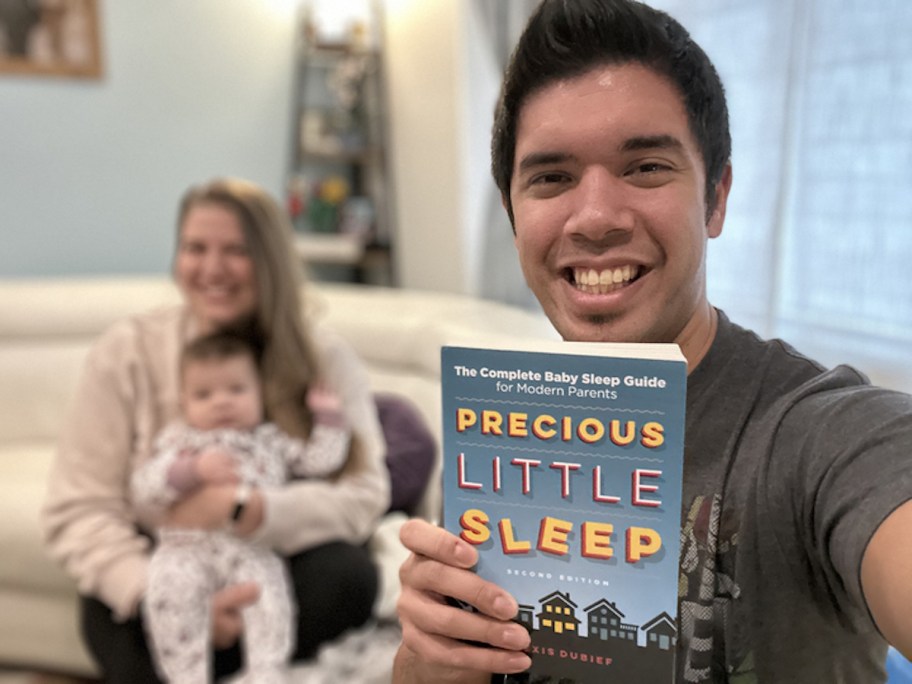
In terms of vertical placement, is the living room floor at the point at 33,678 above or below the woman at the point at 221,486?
below

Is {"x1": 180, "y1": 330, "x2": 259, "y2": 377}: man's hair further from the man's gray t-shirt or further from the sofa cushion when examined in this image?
the man's gray t-shirt

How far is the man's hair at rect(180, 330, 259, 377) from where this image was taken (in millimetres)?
1571

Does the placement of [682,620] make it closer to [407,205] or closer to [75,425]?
[75,425]

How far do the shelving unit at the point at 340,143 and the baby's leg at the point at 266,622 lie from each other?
1.86 metres

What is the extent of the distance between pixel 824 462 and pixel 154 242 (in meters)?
3.03

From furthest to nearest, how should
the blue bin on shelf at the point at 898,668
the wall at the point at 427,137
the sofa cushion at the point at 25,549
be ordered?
the wall at the point at 427,137 → the sofa cushion at the point at 25,549 → the blue bin on shelf at the point at 898,668

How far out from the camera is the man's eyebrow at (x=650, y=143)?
576 mm

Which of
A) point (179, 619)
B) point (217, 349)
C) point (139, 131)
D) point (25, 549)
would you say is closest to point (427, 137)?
point (139, 131)

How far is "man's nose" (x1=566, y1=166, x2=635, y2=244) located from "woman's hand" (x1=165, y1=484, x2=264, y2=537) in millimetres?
1114

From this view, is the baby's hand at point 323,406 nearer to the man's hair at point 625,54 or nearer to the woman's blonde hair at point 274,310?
the woman's blonde hair at point 274,310

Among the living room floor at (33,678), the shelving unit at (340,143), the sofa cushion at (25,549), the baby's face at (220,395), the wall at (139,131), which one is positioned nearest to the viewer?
the baby's face at (220,395)

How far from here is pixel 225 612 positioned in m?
1.48

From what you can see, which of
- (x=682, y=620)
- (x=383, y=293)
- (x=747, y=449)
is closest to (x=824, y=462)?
(x=747, y=449)

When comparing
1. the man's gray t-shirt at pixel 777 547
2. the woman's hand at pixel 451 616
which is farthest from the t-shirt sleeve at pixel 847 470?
the woman's hand at pixel 451 616
